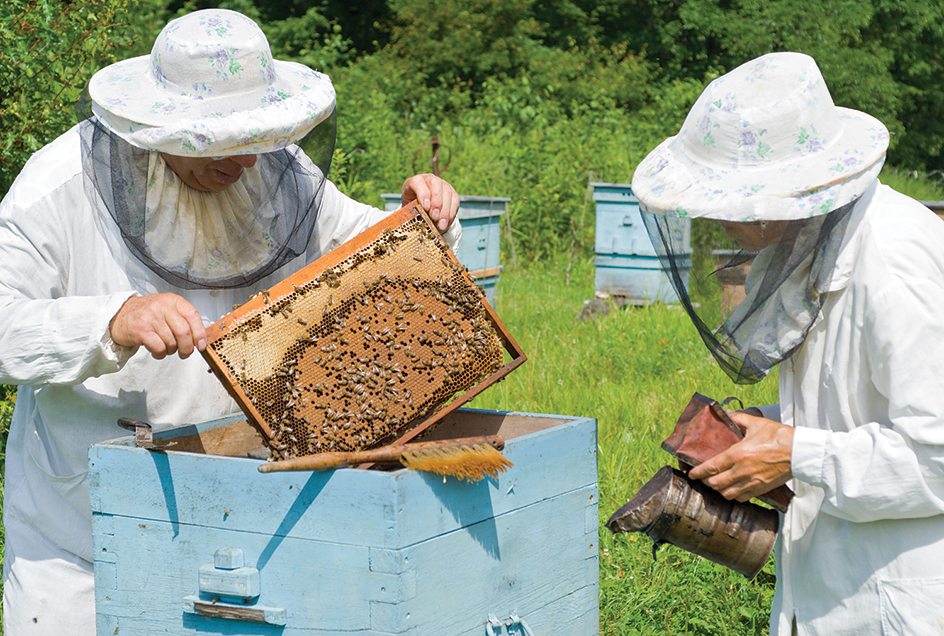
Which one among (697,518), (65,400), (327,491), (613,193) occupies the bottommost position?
(613,193)

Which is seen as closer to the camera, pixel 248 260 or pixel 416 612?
pixel 416 612

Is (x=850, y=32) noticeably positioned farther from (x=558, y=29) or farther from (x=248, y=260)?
(x=248, y=260)

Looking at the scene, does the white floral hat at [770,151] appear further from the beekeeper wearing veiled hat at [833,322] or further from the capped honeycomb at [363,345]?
the capped honeycomb at [363,345]

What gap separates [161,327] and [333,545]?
530 mm

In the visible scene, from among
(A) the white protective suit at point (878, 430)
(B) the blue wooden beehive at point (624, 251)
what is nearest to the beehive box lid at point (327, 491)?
(A) the white protective suit at point (878, 430)

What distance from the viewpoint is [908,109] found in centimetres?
1777

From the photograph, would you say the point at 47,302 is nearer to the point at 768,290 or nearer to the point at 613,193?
the point at 768,290

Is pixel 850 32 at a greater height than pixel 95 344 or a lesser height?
lesser

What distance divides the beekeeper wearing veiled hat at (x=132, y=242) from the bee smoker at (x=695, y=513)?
0.75 m

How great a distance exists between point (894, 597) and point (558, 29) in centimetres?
1721

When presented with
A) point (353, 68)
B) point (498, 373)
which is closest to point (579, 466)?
point (498, 373)

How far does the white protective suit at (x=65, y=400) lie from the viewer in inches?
78.9

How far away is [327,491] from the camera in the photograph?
1572mm

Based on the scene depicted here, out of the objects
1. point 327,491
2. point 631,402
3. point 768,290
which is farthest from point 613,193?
point 327,491
